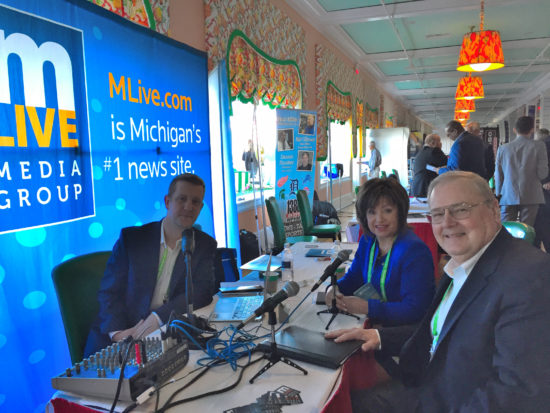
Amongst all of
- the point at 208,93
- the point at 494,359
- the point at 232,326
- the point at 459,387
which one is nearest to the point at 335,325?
the point at 232,326

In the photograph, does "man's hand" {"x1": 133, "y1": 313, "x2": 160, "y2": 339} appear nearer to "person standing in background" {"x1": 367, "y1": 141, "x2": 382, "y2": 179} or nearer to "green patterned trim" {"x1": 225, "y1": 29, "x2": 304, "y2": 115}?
"green patterned trim" {"x1": 225, "y1": 29, "x2": 304, "y2": 115}

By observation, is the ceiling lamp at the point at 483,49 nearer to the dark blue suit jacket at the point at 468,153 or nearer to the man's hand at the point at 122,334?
the dark blue suit jacket at the point at 468,153

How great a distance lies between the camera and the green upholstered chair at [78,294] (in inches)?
68.9

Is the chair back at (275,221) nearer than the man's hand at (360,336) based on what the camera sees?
No

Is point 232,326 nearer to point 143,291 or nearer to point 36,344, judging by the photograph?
point 143,291

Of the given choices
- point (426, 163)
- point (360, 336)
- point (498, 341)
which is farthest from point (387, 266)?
point (426, 163)

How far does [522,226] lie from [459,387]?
130 cm

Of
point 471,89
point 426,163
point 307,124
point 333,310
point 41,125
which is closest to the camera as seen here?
point 333,310

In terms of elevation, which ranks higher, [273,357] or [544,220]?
[273,357]

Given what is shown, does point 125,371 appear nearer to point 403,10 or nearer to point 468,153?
point 468,153

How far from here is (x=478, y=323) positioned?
106 cm

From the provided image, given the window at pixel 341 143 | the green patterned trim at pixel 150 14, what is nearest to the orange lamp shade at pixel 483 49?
the green patterned trim at pixel 150 14

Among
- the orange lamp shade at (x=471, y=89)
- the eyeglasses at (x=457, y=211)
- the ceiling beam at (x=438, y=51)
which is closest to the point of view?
the eyeglasses at (x=457, y=211)

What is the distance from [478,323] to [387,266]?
2.59 ft
